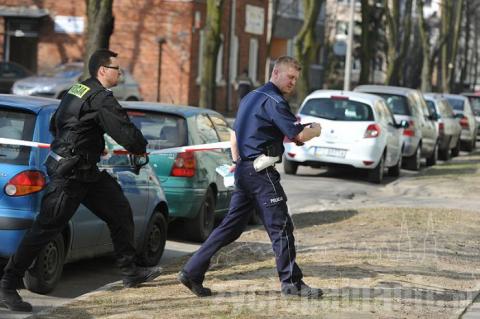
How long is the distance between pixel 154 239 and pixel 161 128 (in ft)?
6.75

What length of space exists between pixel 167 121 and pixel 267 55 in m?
37.6

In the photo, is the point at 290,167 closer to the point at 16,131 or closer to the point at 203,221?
the point at 203,221

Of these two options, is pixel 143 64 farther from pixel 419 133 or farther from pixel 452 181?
pixel 452 181

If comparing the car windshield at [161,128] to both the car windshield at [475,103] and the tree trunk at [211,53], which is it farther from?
the car windshield at [475,103]

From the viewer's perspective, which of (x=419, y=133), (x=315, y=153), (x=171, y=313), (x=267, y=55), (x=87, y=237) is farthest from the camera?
(x=267, y=55)

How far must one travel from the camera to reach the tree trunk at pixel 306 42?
3045 cm

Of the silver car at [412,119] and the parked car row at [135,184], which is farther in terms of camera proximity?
the silver car at [412,119]

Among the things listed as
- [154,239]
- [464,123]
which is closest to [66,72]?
[464,123]

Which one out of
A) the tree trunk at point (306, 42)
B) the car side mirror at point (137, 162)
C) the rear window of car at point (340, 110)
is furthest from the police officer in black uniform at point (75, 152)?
→ the tree trunk at point (306, 42)

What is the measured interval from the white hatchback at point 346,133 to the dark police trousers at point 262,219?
10.8 m

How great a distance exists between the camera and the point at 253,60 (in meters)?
48.0

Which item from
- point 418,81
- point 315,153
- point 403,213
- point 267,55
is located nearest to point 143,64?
point 267,55

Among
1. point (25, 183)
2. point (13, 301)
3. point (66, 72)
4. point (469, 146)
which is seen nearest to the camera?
point (13, 301)

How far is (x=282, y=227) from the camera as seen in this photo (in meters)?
7.40
